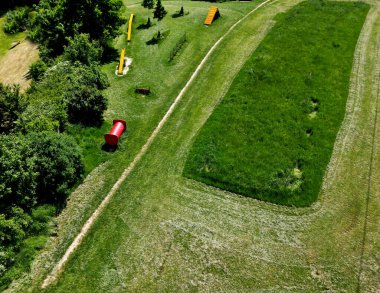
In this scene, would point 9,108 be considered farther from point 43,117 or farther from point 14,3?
point 14,3

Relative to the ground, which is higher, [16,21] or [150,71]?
[16,21]

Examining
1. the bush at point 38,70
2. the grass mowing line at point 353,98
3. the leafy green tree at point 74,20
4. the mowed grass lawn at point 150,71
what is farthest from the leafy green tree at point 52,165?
the leafy green tree at point 74,20

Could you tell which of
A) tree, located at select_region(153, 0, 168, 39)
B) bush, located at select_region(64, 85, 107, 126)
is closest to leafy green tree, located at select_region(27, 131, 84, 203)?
bush, located at select_region(64, 85, 107, 126)

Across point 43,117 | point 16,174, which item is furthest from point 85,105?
point 16,174

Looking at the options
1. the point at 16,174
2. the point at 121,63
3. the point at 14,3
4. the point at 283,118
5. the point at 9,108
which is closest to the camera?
the point at 16,174

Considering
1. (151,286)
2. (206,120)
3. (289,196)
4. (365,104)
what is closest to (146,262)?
(151,286)

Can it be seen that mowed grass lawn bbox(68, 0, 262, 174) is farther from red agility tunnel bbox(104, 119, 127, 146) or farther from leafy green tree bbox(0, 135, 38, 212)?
leafy green tree bbox(0, 135, 38, 212)

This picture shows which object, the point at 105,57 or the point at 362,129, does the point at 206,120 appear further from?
the point at 105,57

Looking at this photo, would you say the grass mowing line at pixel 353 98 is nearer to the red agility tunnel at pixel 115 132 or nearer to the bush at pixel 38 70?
the red agility tunnel at pixel 115 132
